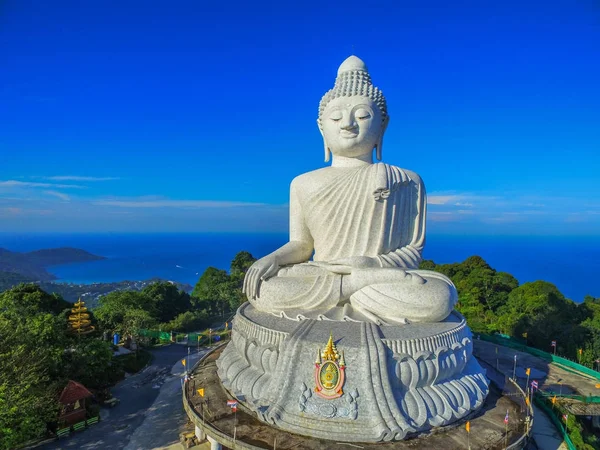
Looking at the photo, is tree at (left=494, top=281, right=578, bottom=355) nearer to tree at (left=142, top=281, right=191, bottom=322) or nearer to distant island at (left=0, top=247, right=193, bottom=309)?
tree at (left=142, top=281, right=191, bottom=322)

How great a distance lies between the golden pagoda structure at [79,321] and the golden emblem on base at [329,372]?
9273 mm

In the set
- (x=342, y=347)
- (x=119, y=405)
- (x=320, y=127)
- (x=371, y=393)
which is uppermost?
(x=320, y=127)

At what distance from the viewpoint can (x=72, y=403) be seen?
9531 mm

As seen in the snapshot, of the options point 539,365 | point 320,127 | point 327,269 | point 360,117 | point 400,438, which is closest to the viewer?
point 400,438

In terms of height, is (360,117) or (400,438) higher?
(360,117)

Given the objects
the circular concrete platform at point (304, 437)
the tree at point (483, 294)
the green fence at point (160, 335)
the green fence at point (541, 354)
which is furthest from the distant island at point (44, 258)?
the green fence at point (541, 354)

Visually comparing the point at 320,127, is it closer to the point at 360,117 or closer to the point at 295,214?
the point at 360,117

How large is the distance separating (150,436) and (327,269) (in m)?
5.57

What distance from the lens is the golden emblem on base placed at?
7.34 meters

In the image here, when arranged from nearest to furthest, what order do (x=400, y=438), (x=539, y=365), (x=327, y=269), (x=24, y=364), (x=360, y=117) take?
(x=400, y=438) < (x=24, y=364) < (x=327, y=269) < (x=360, y=117) < (x=539, y=365)

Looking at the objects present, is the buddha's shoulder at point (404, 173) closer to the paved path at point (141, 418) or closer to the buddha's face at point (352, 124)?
the buddha's face at point (352, 124)

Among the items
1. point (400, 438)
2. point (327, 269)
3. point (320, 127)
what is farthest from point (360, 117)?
point (400, 438)

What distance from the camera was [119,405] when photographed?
35.7 ft

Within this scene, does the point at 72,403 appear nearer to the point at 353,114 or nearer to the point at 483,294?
the point at 353,114
